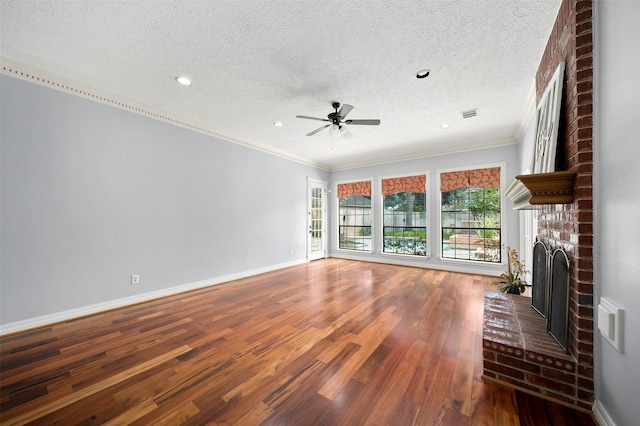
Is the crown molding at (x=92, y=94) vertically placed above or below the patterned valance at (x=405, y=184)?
above

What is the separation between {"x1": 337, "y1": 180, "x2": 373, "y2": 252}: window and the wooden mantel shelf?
4.88 m

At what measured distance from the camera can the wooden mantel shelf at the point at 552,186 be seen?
1.45 m

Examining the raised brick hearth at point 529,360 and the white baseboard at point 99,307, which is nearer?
the raised brick hearth at point 529,360

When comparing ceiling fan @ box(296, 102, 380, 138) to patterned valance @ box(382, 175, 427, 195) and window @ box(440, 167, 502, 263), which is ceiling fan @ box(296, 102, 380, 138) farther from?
window @ box(440, 167, 502, 263)

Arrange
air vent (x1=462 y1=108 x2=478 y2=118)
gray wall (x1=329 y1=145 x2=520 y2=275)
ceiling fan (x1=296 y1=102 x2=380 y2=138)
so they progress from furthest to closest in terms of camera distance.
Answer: gray wall (x1=329 y1=145 x2=520 y2=275) < air vent (x1=462 y1=108 x2=478 y2=118) < ceiling fan (x1=296 y1=102 x2=380 y2=138)

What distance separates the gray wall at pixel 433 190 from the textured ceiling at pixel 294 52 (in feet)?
3.88

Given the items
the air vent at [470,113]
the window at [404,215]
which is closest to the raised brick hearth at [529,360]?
the air vent at [470,113]

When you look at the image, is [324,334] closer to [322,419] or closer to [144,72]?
[322,419]

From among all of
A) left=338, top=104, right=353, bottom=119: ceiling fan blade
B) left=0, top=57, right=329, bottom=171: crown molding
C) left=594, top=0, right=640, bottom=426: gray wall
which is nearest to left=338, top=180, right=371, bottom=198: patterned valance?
left=0, top=57, right=329, bottom=171: crown molding

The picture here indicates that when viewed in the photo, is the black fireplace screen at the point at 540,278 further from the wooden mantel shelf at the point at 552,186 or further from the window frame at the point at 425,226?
the window frame at the point at 425,226

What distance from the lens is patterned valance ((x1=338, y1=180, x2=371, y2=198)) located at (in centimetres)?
646

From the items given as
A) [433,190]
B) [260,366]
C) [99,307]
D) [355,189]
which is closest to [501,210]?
[433,190]

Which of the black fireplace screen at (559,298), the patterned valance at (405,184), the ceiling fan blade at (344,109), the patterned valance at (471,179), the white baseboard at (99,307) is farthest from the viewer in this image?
the patterned valance at (405,184)

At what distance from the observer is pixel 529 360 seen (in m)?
1.55
